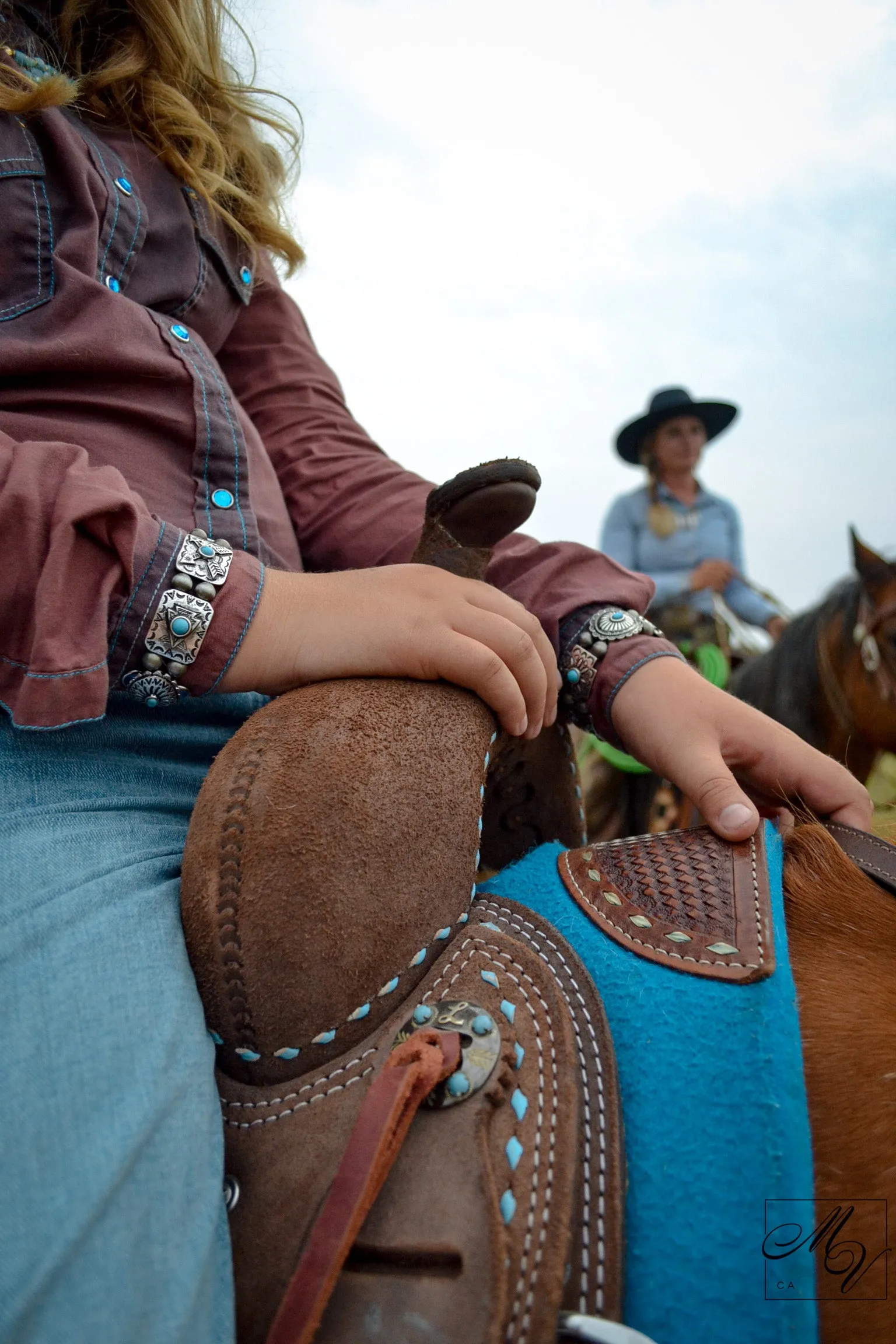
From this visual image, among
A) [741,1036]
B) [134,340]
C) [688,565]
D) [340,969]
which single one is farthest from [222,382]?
[688,565]

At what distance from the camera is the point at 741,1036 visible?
0.46 metres

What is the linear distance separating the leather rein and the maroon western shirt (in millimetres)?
1939

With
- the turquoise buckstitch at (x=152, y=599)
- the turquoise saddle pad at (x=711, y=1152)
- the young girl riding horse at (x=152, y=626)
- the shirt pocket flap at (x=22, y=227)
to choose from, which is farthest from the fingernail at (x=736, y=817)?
the shirt pocket flap at (x=22, y=227)

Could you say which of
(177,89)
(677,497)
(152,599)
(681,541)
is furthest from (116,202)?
(677,497)

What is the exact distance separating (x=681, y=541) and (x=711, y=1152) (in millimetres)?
4083

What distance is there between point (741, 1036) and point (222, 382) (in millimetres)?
748

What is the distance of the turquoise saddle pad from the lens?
0.41 m

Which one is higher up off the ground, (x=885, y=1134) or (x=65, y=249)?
(x=65, y=249)

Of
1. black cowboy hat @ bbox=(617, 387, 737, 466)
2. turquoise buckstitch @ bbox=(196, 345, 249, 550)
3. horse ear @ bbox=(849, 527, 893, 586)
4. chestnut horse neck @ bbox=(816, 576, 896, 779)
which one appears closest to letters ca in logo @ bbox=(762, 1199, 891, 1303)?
turquoise buckstitch @ bbox=(196, 345, 249, 550)

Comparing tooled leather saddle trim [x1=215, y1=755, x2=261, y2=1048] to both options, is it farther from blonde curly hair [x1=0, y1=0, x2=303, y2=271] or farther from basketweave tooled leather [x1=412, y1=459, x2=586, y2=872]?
blonde curly hair [x1=0, y1=0, x2=303, y2=271]

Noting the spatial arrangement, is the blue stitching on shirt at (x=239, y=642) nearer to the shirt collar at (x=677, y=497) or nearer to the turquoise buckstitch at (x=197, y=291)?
the turquoise buckstitch at (x=197, y=291)

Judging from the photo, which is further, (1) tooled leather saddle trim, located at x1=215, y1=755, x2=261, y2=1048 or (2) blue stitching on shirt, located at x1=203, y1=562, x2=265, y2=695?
(2) blue stitching on shirt, located at x1=203, y1=562, x2=265, y2=695

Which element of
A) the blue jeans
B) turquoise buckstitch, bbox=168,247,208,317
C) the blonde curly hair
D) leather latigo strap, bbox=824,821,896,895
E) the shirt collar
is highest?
the blonde curly hair

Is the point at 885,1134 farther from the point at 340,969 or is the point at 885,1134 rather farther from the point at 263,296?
the point at 263,296
